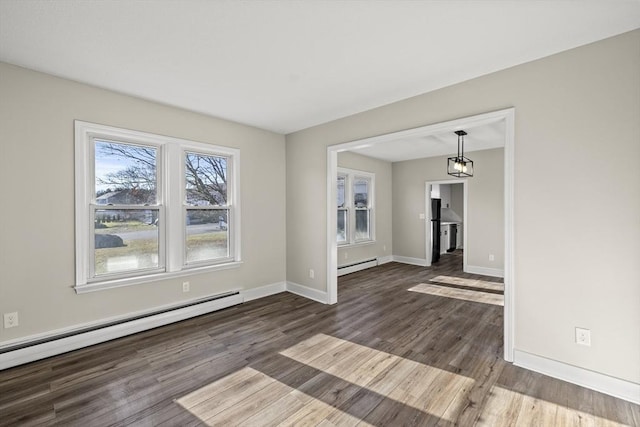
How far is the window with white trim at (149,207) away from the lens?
9.79 feet

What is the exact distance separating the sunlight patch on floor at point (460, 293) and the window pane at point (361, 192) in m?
2.34

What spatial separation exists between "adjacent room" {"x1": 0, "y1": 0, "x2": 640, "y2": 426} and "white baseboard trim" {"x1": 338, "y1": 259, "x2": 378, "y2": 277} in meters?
1.88

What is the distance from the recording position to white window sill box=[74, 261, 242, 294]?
9.51 feet

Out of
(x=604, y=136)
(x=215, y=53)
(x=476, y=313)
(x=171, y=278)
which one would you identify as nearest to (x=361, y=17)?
(x=215, y=53)

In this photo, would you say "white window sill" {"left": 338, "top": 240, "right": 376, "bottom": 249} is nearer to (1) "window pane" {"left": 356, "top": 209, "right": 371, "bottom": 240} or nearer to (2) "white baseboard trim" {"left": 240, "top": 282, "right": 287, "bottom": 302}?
(1) "window pane" {"left": 356, "top": 209, "right": 371, "bottom": 240}

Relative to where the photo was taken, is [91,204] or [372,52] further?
[91,204]

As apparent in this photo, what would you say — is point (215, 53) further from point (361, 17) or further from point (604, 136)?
point (604, 136)

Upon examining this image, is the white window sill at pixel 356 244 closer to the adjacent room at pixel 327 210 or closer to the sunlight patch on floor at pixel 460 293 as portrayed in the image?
the sunlight patch on floor at pixel 460 293

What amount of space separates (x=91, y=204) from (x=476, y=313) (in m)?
4.83

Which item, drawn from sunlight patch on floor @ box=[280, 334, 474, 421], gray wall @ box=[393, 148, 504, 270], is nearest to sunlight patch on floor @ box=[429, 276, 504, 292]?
gray wall @ box=[393, 148, 504, 270]

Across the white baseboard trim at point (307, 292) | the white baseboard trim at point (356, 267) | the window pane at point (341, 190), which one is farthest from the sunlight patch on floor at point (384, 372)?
the window pane at point (341, 190)

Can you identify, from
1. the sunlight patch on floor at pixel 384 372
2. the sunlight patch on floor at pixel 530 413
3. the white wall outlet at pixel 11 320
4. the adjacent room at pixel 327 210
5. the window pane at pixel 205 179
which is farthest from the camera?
the window pane at pixel 205 179

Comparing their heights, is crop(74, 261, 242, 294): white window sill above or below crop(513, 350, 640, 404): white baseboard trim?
above

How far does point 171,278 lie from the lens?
353 cm
